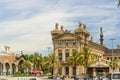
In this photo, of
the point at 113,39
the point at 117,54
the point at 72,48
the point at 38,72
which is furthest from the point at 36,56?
the point at 113,39

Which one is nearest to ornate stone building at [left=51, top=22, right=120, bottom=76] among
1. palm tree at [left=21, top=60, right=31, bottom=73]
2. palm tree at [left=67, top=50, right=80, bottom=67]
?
palm tree at [left=67, top=50, right=80, bottom=67]

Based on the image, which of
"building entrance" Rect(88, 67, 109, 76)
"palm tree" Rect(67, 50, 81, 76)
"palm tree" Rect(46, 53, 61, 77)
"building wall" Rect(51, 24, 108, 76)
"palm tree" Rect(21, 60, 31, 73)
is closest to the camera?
"palm tree" Rect(67, 50, 81, 76)

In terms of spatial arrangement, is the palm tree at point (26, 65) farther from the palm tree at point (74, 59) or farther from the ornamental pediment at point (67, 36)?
the palm tree at point (74, 59)

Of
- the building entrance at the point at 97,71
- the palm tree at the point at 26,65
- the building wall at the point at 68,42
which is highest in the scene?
the building wall at the point at 68,42

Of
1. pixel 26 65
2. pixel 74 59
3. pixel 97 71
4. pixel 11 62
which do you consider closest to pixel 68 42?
pixel 74 59

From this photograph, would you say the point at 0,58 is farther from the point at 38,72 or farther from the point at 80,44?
the point at 80,44

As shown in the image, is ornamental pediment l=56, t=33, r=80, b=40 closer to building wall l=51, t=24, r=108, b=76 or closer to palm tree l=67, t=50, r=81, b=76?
building wall l=51, t=24, r=108, b=76

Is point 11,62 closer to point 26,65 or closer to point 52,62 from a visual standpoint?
point 26,65

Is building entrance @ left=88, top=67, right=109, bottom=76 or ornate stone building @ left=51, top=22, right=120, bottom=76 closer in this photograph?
ornate stone building @ left=51, top=22, right=120, bottom=76

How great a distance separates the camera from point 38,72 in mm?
122875

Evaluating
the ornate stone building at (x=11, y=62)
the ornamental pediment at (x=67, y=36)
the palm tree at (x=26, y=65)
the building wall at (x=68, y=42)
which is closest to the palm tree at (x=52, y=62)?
the building wall at (x=68, y=42)

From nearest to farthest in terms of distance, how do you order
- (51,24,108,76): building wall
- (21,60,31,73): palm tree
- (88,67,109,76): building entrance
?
(51,24,108,76): building wall → (88,67,109,76): building entrance → (21,60,31,73): palm tree

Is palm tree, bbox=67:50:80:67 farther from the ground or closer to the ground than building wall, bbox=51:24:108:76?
closer to the ground

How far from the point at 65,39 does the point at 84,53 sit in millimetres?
23492
